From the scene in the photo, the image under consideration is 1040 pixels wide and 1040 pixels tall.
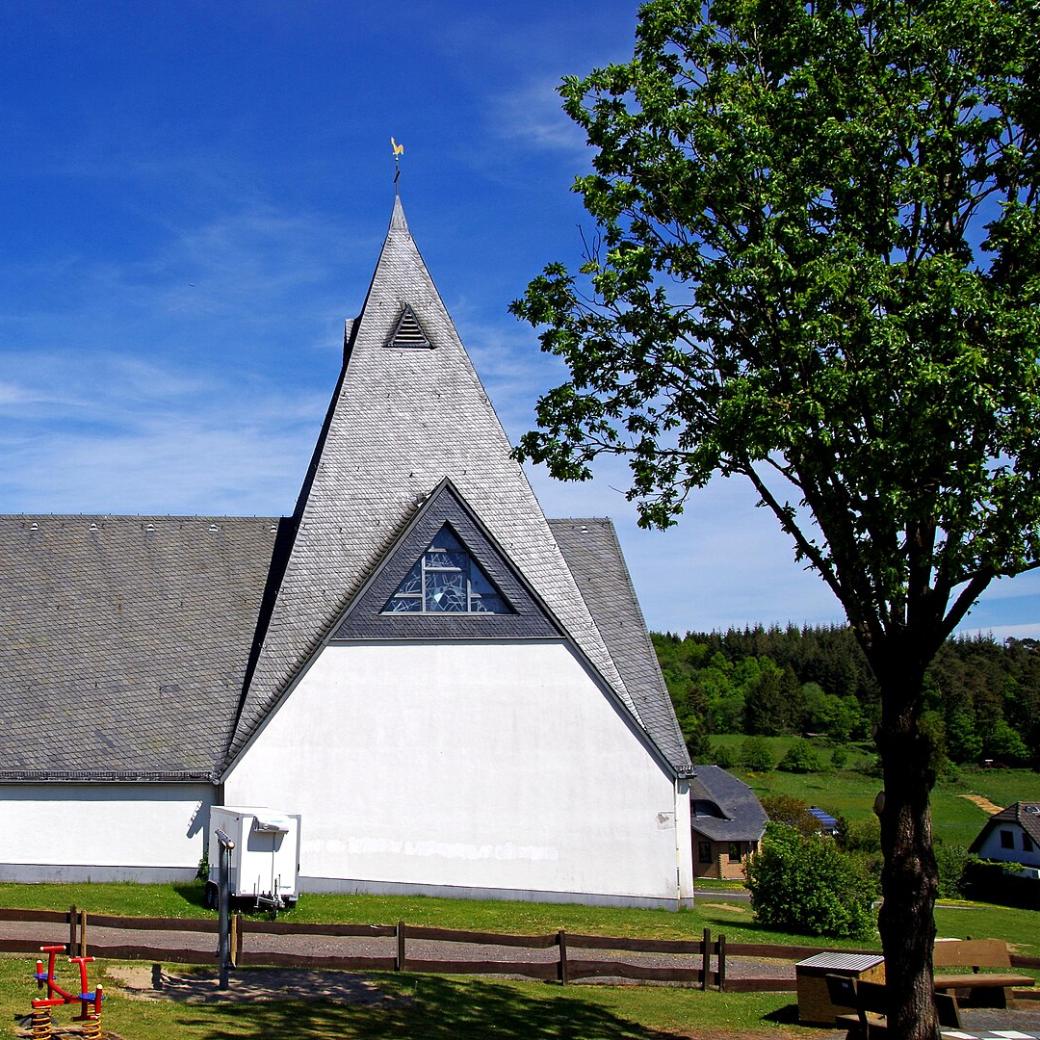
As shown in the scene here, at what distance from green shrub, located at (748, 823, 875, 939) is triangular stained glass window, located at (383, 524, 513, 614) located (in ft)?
21.6

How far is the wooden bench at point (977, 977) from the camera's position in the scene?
1519cm

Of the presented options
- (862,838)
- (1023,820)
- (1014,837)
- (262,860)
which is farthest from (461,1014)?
(1014,837)

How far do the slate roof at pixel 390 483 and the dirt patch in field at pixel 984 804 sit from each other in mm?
72369

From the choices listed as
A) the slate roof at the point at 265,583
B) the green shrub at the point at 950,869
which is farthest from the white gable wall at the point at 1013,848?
the slate roof at the point at 265,583

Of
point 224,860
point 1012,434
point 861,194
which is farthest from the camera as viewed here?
point 224,860

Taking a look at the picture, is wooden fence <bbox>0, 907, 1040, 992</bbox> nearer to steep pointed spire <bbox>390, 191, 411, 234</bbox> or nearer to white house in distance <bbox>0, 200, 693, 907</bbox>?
white house in distance <bbox>0, 200, 693, 907</bbox>

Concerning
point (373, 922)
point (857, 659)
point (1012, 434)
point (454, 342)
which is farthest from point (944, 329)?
point (857, 659)

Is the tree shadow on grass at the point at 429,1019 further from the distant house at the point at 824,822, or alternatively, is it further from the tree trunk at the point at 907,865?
the distant house at the point at 824,822

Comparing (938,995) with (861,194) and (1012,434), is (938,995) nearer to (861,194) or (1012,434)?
(1012,434)

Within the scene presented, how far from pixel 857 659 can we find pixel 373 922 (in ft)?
456

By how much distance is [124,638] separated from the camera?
76.3 ft

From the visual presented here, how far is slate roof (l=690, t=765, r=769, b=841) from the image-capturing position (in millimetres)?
54531

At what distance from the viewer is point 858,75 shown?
1052 centimetres

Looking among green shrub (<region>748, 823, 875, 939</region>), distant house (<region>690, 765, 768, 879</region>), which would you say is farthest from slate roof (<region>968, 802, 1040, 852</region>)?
green shrub (<region>748, 823, 875, 939</region>)
